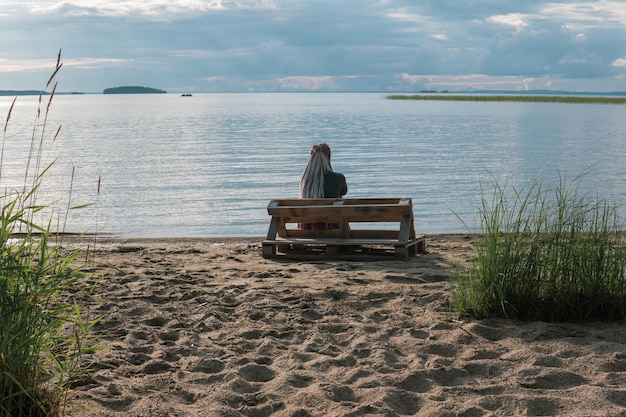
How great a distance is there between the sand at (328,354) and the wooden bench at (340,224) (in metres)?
1.16

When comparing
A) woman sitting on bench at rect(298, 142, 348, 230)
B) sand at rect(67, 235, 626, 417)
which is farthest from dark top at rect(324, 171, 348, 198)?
sand at rect(67, 235, 626, 417)

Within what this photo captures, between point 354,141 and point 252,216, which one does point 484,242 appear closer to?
point 252,216

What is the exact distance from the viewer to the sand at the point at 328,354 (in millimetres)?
4359

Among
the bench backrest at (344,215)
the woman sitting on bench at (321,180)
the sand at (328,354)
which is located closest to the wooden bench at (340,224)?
the bench backrest at (344,215)

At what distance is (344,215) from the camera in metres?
9.02

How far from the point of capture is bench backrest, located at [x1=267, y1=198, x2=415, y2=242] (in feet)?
29.2

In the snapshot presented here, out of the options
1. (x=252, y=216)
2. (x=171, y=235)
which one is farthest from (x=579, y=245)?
(x=252, y=216)

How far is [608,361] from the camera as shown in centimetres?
501

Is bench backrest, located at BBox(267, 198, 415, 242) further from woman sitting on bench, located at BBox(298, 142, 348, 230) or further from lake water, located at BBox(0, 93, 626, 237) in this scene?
lake water, located at BBox(0, 93, 626, 237)

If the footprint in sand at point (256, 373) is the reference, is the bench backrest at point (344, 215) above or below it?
above

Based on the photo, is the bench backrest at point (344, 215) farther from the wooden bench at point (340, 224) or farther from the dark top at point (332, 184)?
the dark top at point (332, 184)

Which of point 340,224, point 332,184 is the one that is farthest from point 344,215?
point 332,184

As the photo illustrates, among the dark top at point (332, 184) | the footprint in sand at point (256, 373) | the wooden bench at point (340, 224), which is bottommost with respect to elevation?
the footprint in sand at point (256, 373)

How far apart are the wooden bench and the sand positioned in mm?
1164
